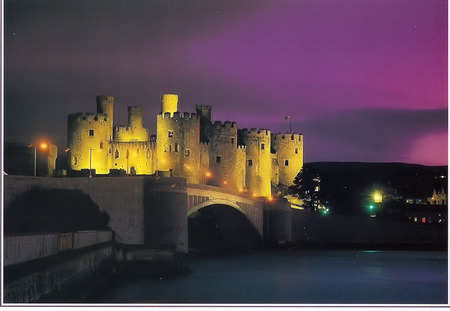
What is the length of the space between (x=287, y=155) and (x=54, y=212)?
82.2ft

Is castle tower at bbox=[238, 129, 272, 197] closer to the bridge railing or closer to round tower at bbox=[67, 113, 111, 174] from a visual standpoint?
round tower at bbox=[67, 113, 111, 174]

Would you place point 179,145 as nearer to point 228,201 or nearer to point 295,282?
point 228,201

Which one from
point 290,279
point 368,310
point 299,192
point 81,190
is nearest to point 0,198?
point 368,310

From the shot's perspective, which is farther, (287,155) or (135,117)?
(287,155)

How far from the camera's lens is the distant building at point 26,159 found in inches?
1681

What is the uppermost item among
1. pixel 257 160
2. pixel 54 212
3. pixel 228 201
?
pixel 257 160

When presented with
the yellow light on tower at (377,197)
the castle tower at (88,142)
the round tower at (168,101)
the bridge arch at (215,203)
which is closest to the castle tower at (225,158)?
the round tower at (168,101)

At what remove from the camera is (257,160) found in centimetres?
5097

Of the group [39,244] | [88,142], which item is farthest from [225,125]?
[39,244]

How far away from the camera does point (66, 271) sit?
73.4ft

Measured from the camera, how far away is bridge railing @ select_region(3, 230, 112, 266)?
19188 mm

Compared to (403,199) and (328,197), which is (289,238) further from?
(403,199)

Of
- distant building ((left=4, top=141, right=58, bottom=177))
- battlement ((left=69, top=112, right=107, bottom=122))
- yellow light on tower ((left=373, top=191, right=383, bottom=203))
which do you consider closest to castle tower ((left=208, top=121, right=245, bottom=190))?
battlement ((left=69, top=112, right=107, bottom=122))

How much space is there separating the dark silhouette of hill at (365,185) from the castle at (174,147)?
670 centimetres
